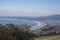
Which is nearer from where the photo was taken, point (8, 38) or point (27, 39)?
point (8, 38)

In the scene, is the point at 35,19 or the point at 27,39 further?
the point at 35,19

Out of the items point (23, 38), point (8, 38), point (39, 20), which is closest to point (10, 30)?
point (23, 38)

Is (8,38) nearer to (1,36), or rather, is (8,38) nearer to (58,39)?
(1,36)

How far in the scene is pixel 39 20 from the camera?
265 feet

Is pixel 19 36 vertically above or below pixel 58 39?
above

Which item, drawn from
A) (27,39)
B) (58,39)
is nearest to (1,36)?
(27,39)

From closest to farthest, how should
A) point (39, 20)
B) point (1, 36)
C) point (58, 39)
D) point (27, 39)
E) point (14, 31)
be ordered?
point (1, 36) < point (14, 31) < point (27, 39) < point (58, 39) < point (39, 20)

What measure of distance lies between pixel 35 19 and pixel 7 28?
77275 mm

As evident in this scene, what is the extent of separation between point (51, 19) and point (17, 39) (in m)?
65.3

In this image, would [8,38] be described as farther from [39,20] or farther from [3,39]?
[39,20]

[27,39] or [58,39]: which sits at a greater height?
[27,39]

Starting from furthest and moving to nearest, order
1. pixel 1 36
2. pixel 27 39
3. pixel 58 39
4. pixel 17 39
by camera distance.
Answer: pixel 58 39
pixel 27 39
pixel 17 39
pixel 1 36

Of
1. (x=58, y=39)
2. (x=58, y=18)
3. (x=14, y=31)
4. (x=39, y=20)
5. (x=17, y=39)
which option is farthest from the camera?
(x=39, y=20)

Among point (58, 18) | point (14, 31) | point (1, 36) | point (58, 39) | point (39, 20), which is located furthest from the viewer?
point (39, 20)
